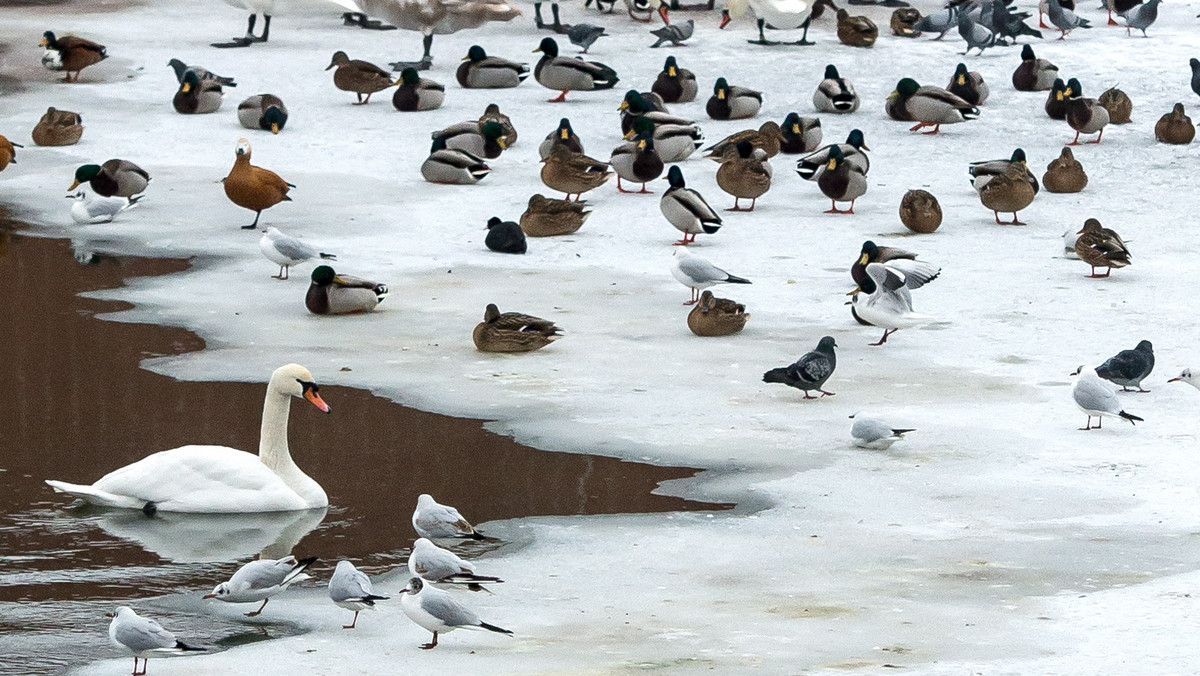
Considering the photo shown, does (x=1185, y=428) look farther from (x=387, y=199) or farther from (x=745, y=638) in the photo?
(x=387, y=199)

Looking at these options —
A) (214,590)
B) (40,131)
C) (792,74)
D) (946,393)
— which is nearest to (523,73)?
(792,74)

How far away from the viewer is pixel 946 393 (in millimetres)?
11398

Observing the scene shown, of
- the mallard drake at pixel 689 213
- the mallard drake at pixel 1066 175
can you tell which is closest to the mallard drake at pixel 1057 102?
the mallard drake at pixel 1066 175

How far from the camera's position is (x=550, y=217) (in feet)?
53.1

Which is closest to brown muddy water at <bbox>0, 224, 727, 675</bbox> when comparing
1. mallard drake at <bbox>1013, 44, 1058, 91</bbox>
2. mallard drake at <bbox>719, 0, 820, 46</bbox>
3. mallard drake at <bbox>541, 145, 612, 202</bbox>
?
mallard drake at <bbox>541, 145, 612, 202</bbox>

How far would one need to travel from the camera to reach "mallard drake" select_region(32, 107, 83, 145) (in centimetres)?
1978

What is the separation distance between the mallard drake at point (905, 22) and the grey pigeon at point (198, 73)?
32.0 ft

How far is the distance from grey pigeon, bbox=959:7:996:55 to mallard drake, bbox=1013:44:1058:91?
6.46 feet

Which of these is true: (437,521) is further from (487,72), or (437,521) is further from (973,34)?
(973,34)

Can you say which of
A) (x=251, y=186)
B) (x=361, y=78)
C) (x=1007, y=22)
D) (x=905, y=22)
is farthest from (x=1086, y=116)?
(x=251, y=186)

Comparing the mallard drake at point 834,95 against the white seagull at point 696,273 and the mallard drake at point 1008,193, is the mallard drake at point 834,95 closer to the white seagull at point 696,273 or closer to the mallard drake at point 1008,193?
the mallard drake at point 1008,193

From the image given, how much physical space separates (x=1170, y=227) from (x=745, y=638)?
34.5 feet

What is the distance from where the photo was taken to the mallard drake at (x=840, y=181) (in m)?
17.3

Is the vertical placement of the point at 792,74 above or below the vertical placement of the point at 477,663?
above
